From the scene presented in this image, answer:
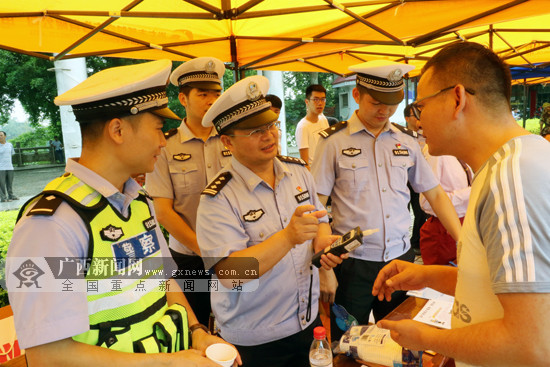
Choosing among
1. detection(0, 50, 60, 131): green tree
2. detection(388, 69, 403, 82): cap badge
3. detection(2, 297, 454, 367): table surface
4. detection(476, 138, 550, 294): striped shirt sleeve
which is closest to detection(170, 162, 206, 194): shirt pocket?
detection(2, 297, 454, 367): table surface

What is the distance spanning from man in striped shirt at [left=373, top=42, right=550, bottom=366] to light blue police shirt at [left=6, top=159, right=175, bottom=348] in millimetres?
935

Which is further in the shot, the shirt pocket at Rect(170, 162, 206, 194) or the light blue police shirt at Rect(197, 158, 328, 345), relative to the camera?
the shirt pocket at Rect(170, 162, 206, 194)

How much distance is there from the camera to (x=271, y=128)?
186cm

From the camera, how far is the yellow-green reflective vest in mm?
1143

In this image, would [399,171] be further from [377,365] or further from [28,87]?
[28,87]

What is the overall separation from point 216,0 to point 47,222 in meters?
2.62

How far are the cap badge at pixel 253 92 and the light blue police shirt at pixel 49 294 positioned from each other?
0.98 metres

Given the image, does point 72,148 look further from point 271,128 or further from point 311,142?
point 271,128

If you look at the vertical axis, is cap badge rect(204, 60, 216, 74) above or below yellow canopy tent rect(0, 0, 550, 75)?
below

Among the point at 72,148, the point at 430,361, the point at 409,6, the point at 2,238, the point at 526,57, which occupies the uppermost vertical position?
the point at 526,57

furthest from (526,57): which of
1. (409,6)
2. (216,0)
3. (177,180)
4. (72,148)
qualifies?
(72,148)

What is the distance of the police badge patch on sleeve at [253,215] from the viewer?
179 cm

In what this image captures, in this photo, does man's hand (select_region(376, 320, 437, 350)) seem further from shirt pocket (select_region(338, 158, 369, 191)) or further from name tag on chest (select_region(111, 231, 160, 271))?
shirt pocket (select_region(338, 158, 369, 191))

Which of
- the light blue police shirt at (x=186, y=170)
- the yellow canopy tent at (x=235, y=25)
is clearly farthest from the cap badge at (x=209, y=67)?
the yellow canopy tent at (x=235, y=25)
